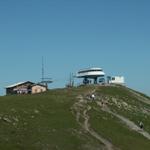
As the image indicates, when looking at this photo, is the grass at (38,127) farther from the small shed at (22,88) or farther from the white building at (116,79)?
the white building at (116,79)

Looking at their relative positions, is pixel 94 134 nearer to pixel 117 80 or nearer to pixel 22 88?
pixel 22 88

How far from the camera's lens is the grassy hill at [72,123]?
72062mm

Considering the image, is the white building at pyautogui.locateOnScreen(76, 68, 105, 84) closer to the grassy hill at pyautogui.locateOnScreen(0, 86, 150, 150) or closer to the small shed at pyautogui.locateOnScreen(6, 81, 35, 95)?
the small shed at pyautogui.locateOnScreen(6, 81, 35, 95)

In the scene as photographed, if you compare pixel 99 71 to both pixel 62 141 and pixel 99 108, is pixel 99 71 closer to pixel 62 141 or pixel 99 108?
pixel 99 108

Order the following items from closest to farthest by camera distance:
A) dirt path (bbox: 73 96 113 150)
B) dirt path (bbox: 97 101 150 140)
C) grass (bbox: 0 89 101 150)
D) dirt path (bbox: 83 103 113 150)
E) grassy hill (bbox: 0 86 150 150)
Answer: grass (bbox: 0 89 101 150)
grassy hill (bbox: 0 86 150 150)
dirt path (bbox: 83 103 113 150)
dirt path (bbox: 73 96 113 150)
dirt path (bbox: 97 101 150 140)

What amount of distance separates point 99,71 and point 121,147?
98287mm

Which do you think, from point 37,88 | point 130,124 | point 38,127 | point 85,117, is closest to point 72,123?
point 85,117

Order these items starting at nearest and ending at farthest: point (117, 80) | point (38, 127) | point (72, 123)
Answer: point (38, 127) < point (72, 123) < point (117, 80)

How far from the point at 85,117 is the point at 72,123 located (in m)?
9.91

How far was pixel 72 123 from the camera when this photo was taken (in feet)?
289

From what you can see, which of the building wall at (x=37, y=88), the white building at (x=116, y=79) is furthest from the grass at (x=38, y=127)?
the white building at (x=116, y=79)

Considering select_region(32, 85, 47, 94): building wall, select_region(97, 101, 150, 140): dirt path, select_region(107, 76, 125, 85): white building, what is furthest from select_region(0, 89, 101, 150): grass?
select_region(107, 76, 125, 85): white building

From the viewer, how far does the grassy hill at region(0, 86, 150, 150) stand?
236 feet

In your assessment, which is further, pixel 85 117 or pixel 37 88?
pixel 37 88
